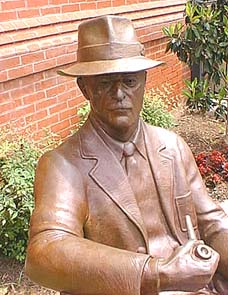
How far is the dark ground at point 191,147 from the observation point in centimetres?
377

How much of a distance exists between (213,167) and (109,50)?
3.79m

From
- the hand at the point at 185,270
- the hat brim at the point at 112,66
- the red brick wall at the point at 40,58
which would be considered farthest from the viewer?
the red brick wall at the point at 40,58

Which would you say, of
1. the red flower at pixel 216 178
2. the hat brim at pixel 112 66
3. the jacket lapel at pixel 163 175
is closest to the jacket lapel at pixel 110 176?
the jacket lapel at pixel 163 175

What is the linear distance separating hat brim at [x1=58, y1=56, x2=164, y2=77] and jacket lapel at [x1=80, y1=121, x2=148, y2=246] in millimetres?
236

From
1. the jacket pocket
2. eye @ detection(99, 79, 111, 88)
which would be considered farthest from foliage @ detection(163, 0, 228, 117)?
eye @ detection(99, 79, 111, 88)

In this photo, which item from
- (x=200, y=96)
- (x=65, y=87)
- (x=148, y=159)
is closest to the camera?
(x=148, y=159)

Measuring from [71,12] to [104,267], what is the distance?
4.06m

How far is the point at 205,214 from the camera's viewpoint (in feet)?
6.60

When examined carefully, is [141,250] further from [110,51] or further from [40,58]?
[40,58]

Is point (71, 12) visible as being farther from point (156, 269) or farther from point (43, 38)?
point (156, 269)

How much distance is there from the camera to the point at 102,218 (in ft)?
5.90

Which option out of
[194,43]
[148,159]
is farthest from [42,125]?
[148,159]

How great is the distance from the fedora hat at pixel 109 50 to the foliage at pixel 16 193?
2.08 metres

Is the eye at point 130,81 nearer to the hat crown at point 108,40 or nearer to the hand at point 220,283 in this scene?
the hat crown at point 108,40
